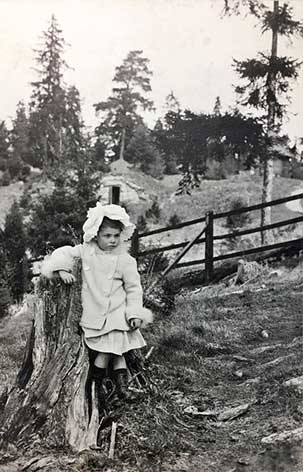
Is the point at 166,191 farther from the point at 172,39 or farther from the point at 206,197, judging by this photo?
the point at 172,39

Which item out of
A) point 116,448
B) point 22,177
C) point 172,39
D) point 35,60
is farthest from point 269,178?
point 116,448

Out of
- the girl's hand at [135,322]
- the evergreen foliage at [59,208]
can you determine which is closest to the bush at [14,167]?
the evergreen foliage at [59,208]

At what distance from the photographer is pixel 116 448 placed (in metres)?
2.49

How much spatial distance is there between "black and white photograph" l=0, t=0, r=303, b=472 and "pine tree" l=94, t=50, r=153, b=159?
0.02 m

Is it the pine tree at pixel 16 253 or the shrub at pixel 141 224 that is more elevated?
the shrub at pixel 141 224

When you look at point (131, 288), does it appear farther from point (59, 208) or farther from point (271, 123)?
point (59, 208)

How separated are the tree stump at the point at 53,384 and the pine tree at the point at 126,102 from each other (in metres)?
1.84

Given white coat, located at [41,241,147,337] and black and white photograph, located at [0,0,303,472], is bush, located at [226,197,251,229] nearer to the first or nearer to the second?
black and white photograph, located at [0,0,303,472]

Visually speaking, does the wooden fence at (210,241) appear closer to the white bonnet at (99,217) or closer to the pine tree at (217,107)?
the pine tree at (217,107)

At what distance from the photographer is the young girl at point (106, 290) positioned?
260cm

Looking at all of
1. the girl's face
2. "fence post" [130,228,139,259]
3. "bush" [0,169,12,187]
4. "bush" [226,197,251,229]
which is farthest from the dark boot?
"bush" [0,169,12,187]

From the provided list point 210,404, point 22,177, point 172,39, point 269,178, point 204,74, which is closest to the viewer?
point 210,404

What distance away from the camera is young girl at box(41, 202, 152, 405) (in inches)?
102

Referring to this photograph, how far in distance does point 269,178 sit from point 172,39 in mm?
1544
